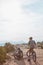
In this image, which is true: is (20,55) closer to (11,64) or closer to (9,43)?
(11,64)

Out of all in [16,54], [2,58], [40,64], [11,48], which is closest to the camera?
[40,64]

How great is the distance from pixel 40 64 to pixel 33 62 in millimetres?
881

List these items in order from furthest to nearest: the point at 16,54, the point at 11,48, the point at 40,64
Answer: the point at 11,48 → the point at 16,54 → the point at 40,64

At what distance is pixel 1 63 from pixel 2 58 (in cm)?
99

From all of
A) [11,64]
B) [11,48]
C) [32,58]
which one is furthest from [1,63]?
[11,48]

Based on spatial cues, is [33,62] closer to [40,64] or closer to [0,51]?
[40,64]

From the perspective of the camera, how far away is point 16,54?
2292cm

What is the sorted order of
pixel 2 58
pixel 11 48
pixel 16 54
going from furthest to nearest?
pixel 11 48 < pixel 16 54 < pixel 2 58

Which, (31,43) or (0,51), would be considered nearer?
(31,43)

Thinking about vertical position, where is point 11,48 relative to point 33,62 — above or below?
above

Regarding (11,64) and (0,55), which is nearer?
(11,64)

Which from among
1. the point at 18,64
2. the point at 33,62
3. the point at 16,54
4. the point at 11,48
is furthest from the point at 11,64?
the point at 11,48

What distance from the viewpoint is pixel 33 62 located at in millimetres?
19547

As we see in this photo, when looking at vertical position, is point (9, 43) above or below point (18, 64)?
above
